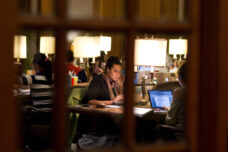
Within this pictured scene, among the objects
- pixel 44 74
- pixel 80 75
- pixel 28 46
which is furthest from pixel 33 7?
pixel 44 74

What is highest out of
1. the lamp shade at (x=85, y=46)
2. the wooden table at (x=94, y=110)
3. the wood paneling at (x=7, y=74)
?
the lamp shade at (x=85, y=46)

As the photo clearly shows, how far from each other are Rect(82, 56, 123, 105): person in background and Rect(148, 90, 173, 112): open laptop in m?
0.36

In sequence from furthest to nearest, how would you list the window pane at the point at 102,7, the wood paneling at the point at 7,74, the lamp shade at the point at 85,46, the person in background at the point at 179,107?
the window pane at the point at 102,7
the lamp shade at the point at 85,46
the person in background at the point at 179,107
the wood paneling at the point at 7,74

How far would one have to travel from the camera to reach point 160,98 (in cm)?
382

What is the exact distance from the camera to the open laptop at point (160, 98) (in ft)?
12.4

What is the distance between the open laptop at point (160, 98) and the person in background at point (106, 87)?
0.36 metres

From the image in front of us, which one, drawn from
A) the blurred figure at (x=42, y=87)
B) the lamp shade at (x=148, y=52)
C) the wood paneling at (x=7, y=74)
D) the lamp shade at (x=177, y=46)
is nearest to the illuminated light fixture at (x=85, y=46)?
the blurred figure at (x=42, y=87)

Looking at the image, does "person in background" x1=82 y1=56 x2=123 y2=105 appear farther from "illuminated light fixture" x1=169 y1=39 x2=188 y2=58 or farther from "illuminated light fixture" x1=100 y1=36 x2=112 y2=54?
"illuminated light fixture" x1=100 y1=36 x2=112 y2=54

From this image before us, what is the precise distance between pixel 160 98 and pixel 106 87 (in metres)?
0.59

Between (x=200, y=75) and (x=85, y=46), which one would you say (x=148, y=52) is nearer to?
(x=85, y=46)

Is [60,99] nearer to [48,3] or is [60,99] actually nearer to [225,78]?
[225,78]

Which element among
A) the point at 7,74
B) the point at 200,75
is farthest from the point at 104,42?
the point at 7,74

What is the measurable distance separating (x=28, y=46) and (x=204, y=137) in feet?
23.7

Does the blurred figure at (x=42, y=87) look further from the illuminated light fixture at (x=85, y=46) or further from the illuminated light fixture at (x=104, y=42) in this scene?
the illuminated light fixture at (x=104, y=42)
